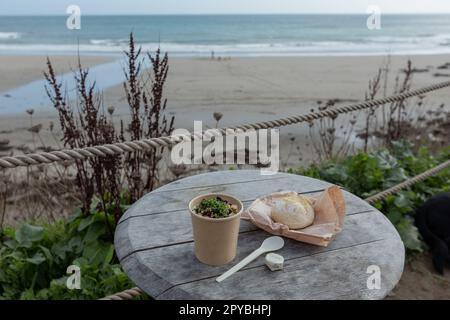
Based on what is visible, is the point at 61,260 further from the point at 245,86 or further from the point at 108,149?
the point at 245,86

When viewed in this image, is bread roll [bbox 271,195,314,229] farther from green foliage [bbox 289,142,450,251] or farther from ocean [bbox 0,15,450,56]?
ocean [bbox 0,15,450,56]

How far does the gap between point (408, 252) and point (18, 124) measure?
22.3 feet

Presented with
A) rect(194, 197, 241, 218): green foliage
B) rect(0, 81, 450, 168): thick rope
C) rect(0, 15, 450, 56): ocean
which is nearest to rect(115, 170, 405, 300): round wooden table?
rect(194, 197, 241, 218): green foliage

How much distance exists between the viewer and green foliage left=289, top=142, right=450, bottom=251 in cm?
319

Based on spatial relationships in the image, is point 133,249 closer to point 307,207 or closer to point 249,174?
point 307,207

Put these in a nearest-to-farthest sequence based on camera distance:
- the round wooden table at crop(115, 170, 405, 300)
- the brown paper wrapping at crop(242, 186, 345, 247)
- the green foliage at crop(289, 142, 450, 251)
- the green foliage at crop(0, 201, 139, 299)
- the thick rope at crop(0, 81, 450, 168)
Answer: the round wooden table at crop(115, 170, 405, 300), the brown paper wrapping at crop(242, 186, 345, 247), the thick rope at crop(0, 81, 450, 168), the green foliage at crop(0, 201, 139, 299), the green foliage at crop(289, 142, 450, 251)

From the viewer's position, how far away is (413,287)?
2.85m

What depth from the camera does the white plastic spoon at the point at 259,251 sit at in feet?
4.08

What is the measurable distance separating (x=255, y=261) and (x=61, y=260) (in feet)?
5.76

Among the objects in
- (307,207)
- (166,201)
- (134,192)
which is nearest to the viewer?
(307,207)

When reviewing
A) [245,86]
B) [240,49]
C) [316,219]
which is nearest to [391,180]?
[316,219]

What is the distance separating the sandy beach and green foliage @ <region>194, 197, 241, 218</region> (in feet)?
14.1

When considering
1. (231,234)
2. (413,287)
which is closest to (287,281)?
(231,234)

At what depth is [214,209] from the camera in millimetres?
1271
